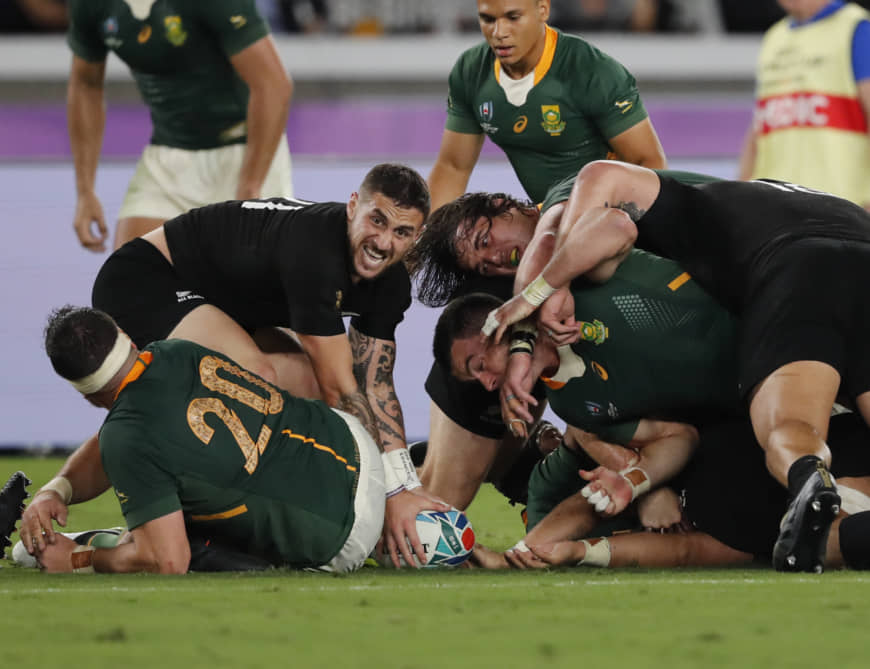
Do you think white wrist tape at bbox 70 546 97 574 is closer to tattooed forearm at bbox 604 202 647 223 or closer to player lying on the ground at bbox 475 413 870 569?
player lying on the ground at bbox 475 413 870 569

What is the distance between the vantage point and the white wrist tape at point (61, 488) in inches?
148

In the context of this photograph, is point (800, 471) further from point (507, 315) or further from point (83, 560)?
point (83, 560)

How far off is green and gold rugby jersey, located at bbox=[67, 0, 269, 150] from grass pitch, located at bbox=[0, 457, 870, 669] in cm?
285

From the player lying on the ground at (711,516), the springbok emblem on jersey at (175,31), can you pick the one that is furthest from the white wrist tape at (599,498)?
the springbok emblem on jersey at (175,31)

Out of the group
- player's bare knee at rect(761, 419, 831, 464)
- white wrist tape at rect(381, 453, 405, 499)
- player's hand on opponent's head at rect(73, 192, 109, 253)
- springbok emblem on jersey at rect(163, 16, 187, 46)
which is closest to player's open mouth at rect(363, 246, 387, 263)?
white wrist tape at rect(381, 453, 405, 499)

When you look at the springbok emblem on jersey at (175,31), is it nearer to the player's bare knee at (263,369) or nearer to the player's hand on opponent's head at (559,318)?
the player's bare knee at (263,369)

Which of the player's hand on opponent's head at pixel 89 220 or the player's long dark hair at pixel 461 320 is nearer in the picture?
the player's long dark hair at pixel 461 320

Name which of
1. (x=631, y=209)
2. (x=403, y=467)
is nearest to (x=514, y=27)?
(x=631, y=209)

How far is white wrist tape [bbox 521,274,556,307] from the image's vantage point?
380 cm

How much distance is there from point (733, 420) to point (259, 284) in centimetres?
159

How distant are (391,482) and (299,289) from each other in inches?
27.4

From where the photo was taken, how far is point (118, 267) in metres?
4.53

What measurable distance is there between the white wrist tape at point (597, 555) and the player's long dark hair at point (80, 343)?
1.42 meters

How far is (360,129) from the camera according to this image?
31.5 ft
